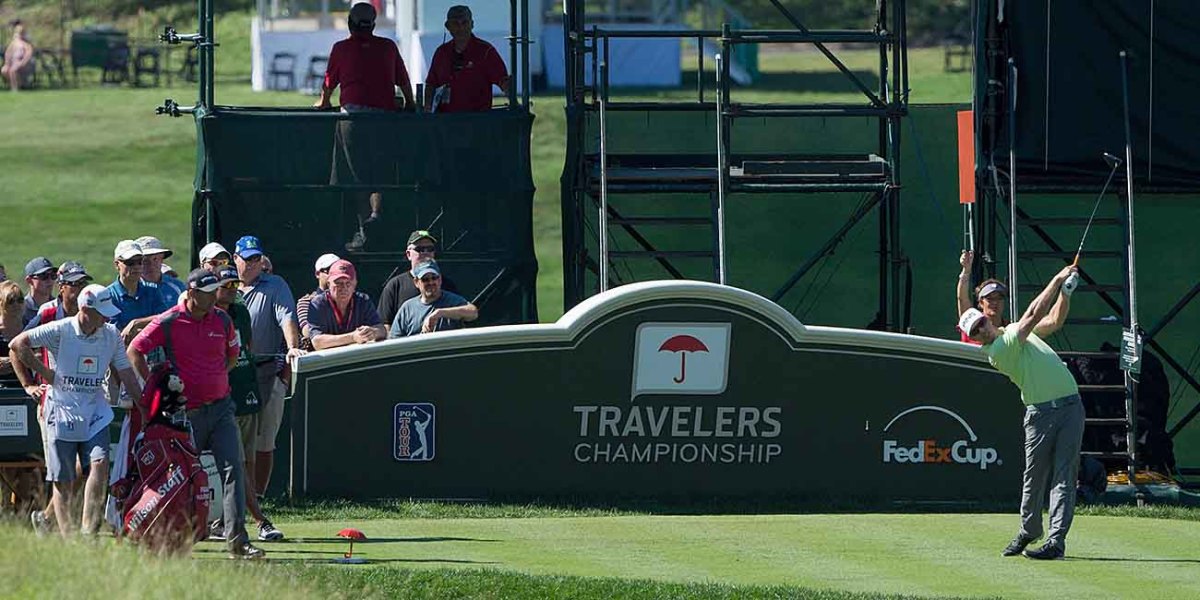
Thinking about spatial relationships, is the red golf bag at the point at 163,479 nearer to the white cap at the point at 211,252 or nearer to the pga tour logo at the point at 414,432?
the white cap at the point at 211,252

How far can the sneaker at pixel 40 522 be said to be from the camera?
40.3 feet

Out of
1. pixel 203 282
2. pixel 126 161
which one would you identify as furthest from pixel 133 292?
pixel 126 161

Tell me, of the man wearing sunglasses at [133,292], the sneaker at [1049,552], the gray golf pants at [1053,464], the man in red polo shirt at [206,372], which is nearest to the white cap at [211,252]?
the man wearing sunglasses at [133,292]

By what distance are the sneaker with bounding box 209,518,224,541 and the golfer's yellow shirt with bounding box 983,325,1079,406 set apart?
450cm

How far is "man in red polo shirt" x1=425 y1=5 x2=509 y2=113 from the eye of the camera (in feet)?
56.9

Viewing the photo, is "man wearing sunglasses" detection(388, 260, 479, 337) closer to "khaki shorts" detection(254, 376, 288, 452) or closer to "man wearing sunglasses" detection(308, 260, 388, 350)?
"man wearing sunglasses" detection(308, 260, 388, 350)

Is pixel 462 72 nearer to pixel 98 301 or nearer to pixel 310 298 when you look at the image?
pixel 310 298

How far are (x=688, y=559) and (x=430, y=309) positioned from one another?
3.31m

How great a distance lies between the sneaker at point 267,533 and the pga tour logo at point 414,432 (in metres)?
2.19

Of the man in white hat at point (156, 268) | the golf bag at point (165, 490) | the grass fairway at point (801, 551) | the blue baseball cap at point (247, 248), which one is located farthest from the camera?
the blue baseball cap at point (247, 248)

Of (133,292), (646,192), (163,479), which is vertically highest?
(646,192)

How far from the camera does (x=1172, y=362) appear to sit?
56.4 ft

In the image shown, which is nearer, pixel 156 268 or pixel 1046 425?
pixel 1046 425

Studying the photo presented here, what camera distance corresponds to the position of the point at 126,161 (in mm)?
35844
